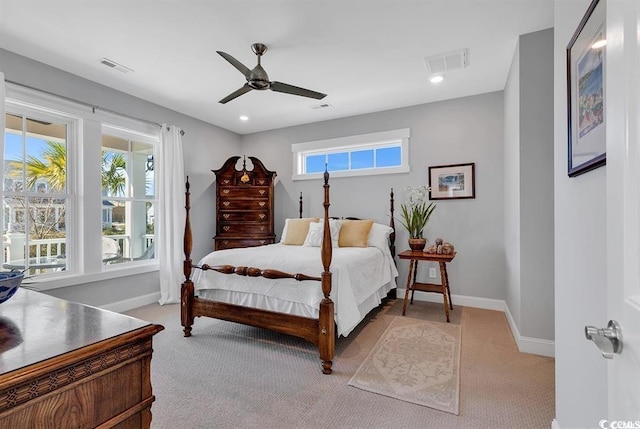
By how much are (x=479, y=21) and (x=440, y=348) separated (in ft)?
8.70

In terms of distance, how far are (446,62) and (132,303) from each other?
4.48 meters

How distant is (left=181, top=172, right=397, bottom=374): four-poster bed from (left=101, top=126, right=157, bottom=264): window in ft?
4.77

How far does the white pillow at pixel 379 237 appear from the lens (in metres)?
3.70

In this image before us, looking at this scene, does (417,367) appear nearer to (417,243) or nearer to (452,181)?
(417,243)

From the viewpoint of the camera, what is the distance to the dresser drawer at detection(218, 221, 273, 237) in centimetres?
464

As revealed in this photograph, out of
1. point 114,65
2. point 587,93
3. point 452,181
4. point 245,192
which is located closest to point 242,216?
point 245,192

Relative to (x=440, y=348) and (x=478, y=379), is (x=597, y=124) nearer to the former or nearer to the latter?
(x=478, y=379)

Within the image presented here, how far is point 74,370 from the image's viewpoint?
2.37 ft

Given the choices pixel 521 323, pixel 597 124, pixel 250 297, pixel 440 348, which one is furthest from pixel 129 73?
pixel 521 323

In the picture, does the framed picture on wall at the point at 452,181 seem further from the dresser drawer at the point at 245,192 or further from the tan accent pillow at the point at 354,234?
the dresser drawer at the point at 245,192

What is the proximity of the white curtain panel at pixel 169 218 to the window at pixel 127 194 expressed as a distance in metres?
0.18

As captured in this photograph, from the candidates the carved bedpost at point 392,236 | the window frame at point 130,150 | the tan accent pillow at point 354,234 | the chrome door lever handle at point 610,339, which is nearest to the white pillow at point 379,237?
the tan accent pillow at point 354,234

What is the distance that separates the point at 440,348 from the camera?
260 centimetres

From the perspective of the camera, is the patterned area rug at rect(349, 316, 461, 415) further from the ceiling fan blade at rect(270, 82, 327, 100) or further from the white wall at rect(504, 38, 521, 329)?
the ceiling fan blade at rect(270, 82, 327, 100)
